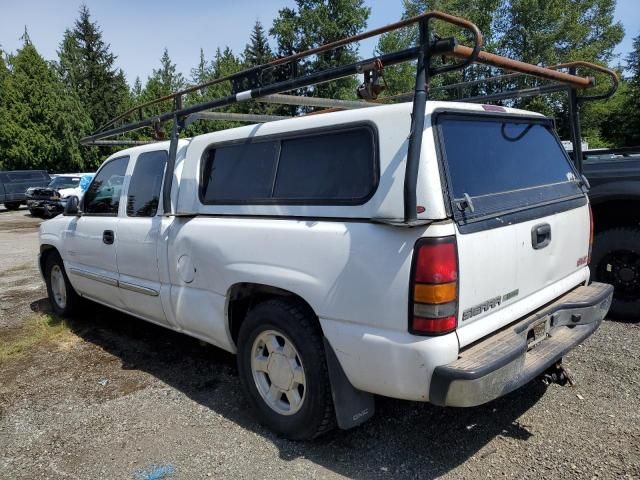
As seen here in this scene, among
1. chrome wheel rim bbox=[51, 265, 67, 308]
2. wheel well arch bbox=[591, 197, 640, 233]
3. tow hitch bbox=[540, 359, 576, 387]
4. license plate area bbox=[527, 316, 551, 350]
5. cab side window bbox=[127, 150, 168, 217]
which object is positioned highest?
cab side window bbox=[127, 150, 168, 217]

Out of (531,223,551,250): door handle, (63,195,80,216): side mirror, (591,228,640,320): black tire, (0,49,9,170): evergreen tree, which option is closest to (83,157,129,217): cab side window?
(63,195,80,216): side mirror

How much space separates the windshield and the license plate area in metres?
20.2

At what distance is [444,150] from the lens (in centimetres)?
254

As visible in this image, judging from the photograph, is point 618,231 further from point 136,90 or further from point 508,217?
point 136,90

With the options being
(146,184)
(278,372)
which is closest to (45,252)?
(146,184)

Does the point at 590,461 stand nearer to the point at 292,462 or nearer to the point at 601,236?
the point at 292,462

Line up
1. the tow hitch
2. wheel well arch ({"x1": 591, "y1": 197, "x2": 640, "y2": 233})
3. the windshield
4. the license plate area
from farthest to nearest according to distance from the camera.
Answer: the windshield
wheel well arch ({"x1": 591, "y1": 197, "x2": 640, "y2": 233})
the tow hitch
the license plate area

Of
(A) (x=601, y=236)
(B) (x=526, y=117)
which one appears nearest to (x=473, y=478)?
(B) (x=526, y=117)

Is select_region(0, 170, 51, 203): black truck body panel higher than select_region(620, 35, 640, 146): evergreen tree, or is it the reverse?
select_region(620, 35, 640, 146): evergreen tree

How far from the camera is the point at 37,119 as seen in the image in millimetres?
33281

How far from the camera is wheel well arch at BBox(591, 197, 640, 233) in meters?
4.73

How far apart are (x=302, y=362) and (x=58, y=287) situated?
13.5 feet

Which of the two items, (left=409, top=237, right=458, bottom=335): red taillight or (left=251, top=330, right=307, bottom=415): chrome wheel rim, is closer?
(left=409, top=237, right=458, bottom=335): red taillight

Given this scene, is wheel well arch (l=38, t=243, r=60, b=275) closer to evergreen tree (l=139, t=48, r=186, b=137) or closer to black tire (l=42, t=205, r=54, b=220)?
black tire (l=42, t=205, r=54, b=220)
